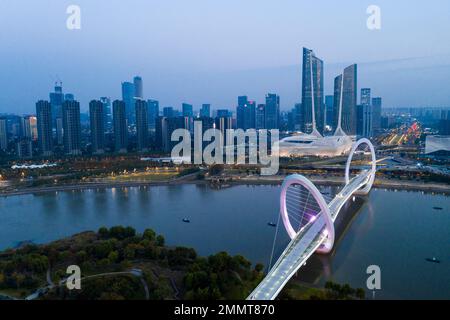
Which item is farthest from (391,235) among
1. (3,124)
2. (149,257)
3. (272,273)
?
(3,124)

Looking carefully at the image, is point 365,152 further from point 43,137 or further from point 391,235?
point 43,137

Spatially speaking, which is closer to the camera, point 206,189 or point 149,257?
point 149,257

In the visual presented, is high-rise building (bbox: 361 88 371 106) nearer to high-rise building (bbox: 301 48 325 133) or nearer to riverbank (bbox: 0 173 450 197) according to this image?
high-rise building (bbox: 301 48 325 133)

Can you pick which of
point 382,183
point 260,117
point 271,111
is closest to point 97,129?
point 260,117

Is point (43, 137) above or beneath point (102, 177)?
above

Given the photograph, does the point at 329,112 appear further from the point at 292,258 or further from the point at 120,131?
the point at 292,258

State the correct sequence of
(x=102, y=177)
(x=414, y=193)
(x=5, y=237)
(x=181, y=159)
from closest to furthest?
(x=5, y=237), (x=414, y=193), (x=102, y=177), (x=181, y=159)

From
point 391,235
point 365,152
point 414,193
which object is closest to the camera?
point 391,235

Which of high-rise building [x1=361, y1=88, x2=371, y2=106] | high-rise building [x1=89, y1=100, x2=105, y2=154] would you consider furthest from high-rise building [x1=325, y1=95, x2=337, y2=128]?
high-rise building [x1=89, y1=100, x2=105, y2=154]
